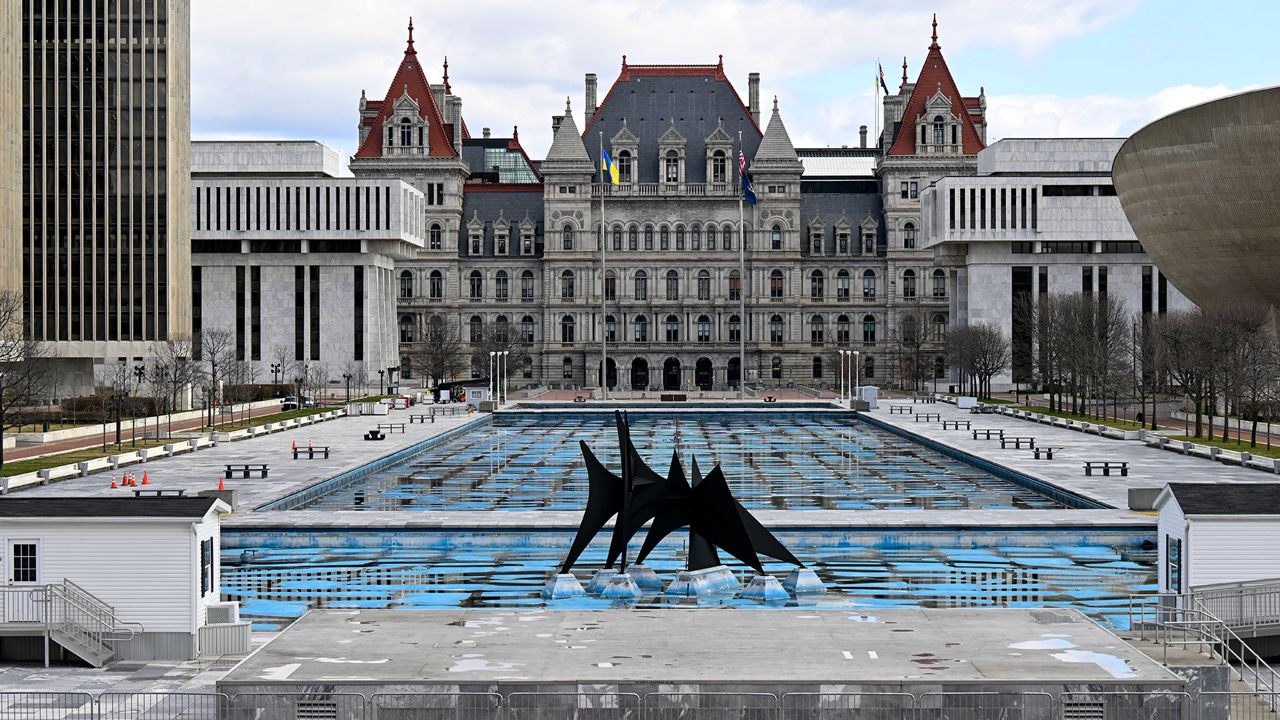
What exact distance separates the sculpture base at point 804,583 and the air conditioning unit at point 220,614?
37.4 feet

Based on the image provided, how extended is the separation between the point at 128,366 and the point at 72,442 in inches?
1142

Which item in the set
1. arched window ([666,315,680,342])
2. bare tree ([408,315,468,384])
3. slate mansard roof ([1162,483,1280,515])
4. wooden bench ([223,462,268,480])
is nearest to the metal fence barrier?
slate mansard roof ([1162,483,1280,515])

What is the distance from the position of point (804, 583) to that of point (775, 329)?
358 ft

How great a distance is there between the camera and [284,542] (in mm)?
38719

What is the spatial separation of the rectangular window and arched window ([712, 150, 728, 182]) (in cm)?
3289

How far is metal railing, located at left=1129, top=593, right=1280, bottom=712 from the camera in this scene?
897 inches

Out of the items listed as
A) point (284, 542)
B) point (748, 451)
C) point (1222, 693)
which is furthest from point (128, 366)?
point (1222, 693)

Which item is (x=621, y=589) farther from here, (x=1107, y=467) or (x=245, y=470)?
(x=1107, y=467)

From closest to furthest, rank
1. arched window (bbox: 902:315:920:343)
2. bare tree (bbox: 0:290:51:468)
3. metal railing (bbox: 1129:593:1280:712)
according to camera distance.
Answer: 1. metal railing (bbox: 1129:593:1280:712)
2. bare tree (bbox: 0:290:51:468)
3. arched window (bbox: 902:315:920:343)

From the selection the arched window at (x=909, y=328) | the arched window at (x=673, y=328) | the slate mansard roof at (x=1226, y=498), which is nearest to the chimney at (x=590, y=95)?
the arched window at (x=673, y=328)

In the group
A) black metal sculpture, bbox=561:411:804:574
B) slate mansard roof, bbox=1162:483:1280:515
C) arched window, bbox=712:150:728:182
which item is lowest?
black metal sculpture, bbox=561:411:804:574

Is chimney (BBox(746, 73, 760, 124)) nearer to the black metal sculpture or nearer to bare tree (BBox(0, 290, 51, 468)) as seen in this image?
bare tree (BBox(0, 290, 51, 468))

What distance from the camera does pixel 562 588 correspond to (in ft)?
102

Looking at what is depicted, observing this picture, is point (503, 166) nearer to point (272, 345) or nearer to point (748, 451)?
point (272, 345)
